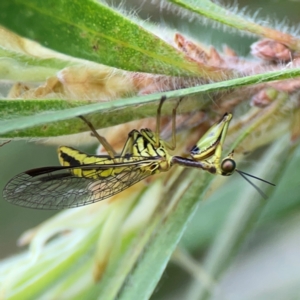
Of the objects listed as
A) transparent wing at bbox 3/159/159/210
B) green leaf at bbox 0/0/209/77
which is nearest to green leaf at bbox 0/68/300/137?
green leaf at bbox 0/0/209/77

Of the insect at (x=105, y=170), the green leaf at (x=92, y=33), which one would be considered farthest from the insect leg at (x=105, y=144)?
the green leaf at (x=92, y=33)

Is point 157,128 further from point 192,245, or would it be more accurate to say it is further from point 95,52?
point 192,245

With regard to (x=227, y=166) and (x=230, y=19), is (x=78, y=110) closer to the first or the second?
(x=230, y=19)

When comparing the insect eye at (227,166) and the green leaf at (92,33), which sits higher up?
the green leaf at (92,33)

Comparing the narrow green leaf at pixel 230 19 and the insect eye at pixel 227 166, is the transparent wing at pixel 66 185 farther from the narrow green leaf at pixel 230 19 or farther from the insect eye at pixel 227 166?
the narrow green leaf at pixel 230 19

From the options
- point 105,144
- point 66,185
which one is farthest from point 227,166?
point 66,185

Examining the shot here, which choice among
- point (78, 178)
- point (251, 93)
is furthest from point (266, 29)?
point (78, 178)

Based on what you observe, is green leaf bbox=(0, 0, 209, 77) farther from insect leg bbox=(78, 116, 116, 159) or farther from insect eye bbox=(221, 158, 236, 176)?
insect eye bbox=(221, 158, 236, 176)
